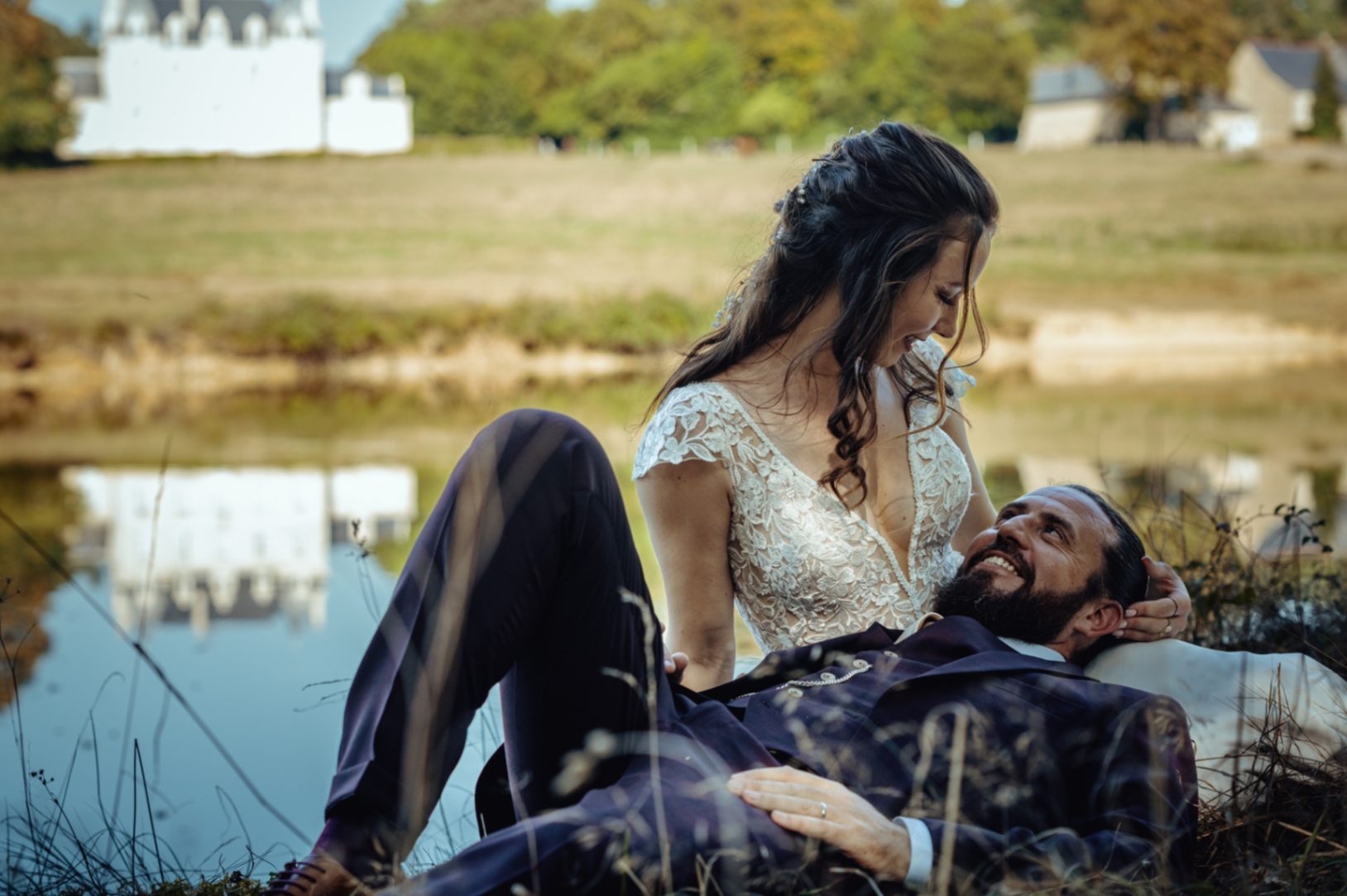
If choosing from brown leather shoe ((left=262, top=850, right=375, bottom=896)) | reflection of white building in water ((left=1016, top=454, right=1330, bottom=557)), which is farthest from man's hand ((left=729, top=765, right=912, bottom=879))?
reflection of white building in water ((left=1016, top=454, right=1330, bottom=557))

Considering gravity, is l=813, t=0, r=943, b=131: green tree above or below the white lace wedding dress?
above

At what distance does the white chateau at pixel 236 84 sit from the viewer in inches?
1588

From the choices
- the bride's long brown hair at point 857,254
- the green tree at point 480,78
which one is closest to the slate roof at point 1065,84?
the green tree at point 480,78

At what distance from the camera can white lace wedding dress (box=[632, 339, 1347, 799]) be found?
2420 mm

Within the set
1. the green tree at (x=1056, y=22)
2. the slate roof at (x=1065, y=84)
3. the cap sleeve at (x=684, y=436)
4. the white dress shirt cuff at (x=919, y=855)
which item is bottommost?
the white dress shirt cuff at (x=919, y=855)

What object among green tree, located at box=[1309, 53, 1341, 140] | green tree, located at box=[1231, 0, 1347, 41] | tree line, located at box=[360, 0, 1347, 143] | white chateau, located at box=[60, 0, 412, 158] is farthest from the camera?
green tree, located at box=[1231, 0, 1347, 41]

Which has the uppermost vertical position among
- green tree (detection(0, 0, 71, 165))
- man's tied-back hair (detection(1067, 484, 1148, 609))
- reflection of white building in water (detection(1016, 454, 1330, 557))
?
green tree (detection(0, 0, 71, 165))

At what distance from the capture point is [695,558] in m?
2.61

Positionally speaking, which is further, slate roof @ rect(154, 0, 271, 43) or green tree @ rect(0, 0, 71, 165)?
slate roof @ rect(154, 0, 271, 43)

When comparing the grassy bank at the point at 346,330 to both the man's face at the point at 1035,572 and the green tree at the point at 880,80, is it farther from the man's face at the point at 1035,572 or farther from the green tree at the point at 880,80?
the green tree at the point at 880,80

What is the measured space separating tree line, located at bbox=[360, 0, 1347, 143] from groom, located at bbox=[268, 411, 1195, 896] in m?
39.3

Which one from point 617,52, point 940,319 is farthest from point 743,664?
point 617,52

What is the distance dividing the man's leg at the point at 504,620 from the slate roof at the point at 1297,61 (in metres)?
47.4

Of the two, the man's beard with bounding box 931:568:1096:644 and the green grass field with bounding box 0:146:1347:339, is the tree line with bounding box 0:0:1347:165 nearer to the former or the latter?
the green grass field with bounding box 0:146:1347:339
